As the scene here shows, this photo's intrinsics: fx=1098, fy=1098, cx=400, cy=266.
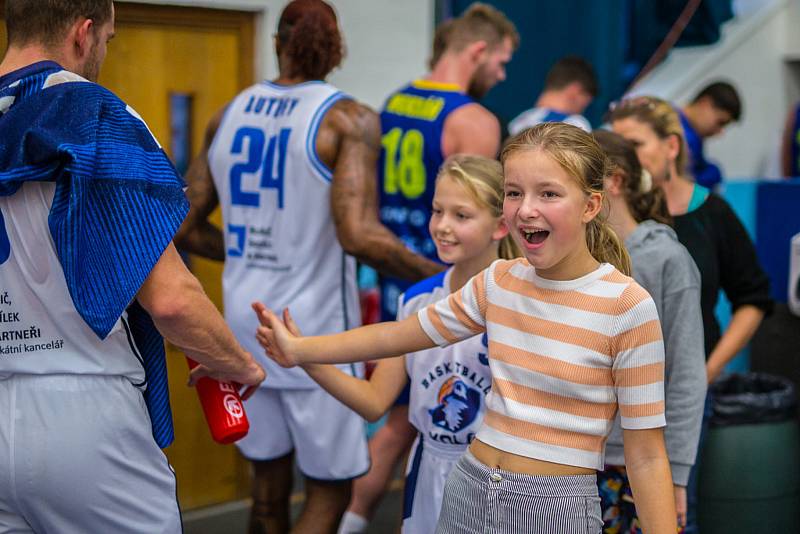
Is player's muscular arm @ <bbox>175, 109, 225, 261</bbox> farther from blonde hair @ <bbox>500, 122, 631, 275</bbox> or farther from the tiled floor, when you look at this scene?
blonde hair @ <bbox>500, 122, 631, 275</bbox>

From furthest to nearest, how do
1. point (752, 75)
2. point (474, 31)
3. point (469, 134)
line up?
point (752, 75)
point (474, 31)
point (469, 134)

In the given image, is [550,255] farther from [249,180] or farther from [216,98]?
[216,98]

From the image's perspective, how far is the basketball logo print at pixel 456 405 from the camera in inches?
114

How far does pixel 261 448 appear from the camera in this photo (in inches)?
152

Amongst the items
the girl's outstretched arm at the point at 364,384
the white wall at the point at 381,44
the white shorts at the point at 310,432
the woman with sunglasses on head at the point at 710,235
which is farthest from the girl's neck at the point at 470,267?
the white wall at the point at 381,44

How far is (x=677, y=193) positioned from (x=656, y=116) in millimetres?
268

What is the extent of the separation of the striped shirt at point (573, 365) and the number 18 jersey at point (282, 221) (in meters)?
1.44

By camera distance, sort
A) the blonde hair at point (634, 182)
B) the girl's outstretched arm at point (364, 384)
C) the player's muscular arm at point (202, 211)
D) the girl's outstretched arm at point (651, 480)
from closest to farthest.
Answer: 1. the girl's outstretched arm at point (651, 480)
2. the girl's outstretched arm at point (364, 384)
3. the blonde hair at point (634, 182)
4. the player's muscular arm at point (202, 211)

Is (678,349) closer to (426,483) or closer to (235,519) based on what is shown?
(426,483)

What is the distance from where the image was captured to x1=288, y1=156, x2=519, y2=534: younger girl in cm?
288

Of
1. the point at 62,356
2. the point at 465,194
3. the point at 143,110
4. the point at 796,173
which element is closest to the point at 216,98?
the point at 143,110

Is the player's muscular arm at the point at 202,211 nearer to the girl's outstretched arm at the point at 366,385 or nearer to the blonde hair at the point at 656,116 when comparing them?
the girl's outstretched arm at the point at 366,385

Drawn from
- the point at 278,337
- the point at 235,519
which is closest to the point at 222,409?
the point at 278,337

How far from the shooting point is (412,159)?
4.44 meters
